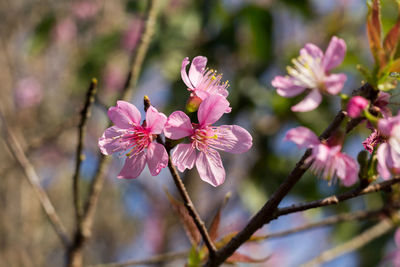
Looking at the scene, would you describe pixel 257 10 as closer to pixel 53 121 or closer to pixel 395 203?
pixel 395 203

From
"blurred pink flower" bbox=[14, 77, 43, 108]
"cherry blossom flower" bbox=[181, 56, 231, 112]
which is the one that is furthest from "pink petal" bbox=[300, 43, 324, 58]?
"blurred pink flower" bbox=[14, 77, 43, 108]

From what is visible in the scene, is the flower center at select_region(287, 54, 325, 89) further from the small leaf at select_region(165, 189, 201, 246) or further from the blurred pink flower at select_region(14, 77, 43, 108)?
the blurred pink flower at select_region(14, 77, 43, 108)

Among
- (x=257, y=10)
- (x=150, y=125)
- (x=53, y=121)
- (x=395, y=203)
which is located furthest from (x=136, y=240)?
(x=150, y=125)

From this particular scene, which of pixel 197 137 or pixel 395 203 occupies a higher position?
pixel 197 137

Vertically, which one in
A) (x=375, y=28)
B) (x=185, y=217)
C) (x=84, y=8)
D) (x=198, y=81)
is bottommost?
(x=84, y=8)

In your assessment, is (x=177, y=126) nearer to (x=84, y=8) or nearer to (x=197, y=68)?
(x=197, y=68)

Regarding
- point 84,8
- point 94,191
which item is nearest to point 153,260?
point 94,191
